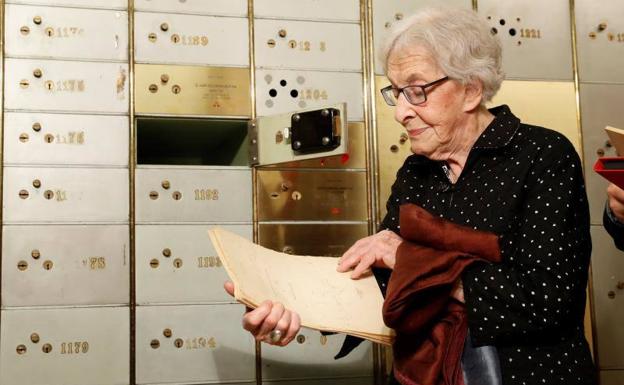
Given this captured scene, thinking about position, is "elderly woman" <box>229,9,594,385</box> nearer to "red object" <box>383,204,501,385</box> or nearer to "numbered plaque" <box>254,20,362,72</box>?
"red object" <box>383,204,501,385</box>

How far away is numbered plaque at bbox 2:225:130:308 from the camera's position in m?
2.63

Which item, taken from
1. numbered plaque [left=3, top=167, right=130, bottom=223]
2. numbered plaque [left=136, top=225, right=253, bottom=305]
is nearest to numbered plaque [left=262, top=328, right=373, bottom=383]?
numbered plaque [left=136, top=225, right=253, bottom=305]

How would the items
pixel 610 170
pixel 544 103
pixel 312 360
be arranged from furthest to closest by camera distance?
pixel 544 103 → pixel 312 360 → pixel 610 170

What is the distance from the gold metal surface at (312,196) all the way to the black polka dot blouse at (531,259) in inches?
47.9

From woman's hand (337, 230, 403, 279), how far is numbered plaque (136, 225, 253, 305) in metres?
1.07

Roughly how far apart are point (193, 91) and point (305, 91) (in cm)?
42

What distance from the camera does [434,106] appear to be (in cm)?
184

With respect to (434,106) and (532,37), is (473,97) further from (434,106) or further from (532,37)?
(532,37)

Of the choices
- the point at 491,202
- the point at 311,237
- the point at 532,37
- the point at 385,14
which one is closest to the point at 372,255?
the point at 491,202

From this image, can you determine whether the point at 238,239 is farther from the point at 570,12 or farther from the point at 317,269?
the point at 570,12

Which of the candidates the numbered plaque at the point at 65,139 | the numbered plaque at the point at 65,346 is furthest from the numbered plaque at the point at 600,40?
the numbered plaque at the point at 65,346

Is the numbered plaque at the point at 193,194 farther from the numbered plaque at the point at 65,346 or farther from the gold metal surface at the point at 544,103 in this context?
the gold metal surface at the point at 544,103

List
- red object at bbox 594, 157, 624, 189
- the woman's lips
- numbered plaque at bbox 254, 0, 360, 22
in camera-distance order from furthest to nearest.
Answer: numbered plaque at bbox 254, 0, 360, 22, the woman's lips, red object at bbox 594, 157, 624, 189

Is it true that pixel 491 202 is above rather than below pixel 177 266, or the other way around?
above
